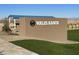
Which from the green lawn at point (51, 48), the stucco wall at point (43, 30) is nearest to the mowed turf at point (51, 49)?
the green lawn at point (51, 48)

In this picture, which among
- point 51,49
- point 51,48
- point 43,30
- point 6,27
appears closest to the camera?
point 51,49

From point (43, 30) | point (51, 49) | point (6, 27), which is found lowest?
point (51, 49)

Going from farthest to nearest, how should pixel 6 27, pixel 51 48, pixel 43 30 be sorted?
pixel 6 27
pixel 43 30
pixel 51 48

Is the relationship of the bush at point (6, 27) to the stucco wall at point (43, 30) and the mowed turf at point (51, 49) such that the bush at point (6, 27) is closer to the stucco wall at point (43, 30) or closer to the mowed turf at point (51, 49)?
the stucco wall at point (43, 30)

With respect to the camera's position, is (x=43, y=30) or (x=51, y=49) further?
(x=43, y=30)

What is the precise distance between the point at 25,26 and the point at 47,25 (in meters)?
2.55

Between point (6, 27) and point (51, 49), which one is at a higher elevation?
point (6, 27)

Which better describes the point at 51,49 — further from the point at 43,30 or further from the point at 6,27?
the point at 6,27

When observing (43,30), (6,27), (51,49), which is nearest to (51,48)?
(51,49)

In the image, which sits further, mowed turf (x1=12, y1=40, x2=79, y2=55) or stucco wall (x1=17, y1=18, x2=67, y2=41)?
stucco wall (x1=17, y1=18, x2=67, y2=41)

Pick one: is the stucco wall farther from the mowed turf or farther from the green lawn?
the mowed turf

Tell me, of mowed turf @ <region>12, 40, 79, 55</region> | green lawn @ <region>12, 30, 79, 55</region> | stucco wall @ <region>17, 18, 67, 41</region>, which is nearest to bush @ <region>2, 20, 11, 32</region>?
stucco wall @ <region>17, 18, 67, 41</region>

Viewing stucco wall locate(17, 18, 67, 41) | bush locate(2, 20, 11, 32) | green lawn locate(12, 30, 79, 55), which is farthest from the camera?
bush locate(2, 20, 11, 32)

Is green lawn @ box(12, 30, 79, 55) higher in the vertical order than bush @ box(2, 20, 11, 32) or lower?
lower
